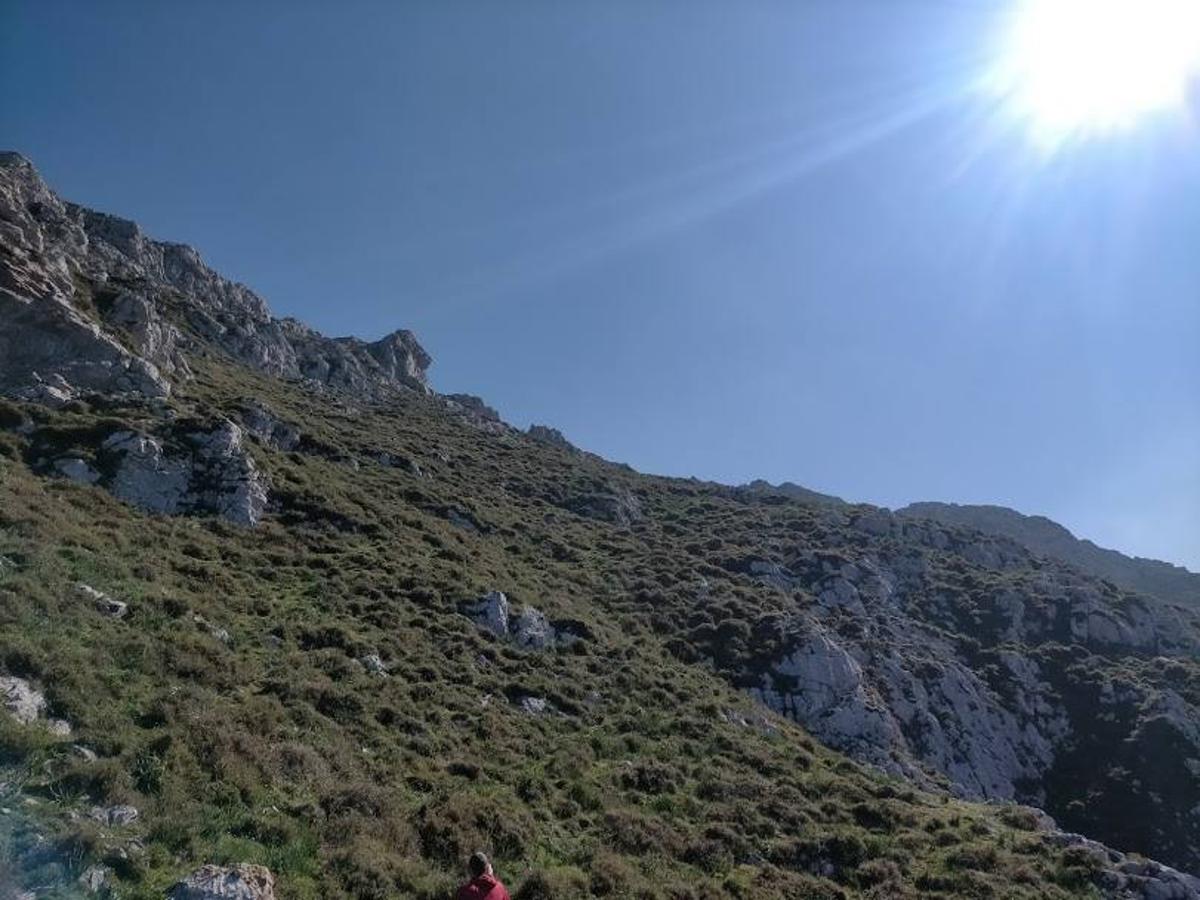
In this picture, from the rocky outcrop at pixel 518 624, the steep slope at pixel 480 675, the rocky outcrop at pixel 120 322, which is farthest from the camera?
the rocky outcrop at pixel 120 322

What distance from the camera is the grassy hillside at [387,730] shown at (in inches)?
472

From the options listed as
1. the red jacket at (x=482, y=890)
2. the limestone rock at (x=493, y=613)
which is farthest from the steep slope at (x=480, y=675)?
the red jacket at (x=482, y=890)

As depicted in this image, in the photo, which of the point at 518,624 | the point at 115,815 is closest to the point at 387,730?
the point at 115,815

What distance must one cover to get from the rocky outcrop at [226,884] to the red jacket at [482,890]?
103 inches

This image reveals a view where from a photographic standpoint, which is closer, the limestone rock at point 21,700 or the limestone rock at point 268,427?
the limestone rock at point 21,700

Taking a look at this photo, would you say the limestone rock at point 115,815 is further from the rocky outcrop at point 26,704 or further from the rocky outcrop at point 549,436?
the rocky outcrop at point 549,436

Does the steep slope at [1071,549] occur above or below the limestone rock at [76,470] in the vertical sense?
above

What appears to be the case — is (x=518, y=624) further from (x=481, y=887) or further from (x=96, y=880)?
(x=96, y=880)

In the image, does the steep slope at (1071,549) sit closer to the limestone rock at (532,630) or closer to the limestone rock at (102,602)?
the limestone rock at (532,630)

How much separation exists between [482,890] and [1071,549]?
130m

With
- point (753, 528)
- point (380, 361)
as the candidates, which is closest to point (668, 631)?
point (753, 528)

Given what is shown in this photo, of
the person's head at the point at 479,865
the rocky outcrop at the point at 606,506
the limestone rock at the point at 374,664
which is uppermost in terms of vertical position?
the rocky outcrop at the point at 606,506

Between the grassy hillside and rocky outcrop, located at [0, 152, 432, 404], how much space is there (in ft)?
13.5

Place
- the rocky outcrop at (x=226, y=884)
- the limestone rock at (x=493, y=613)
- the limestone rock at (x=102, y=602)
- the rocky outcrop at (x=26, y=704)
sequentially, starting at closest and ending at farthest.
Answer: the rocky outcrop at (x=226, y=884) → the rocky outcrop at (x=26, y=704) → the limestone rock at (x=102, y=602) → the limestone rock at (x=493, y=613)
